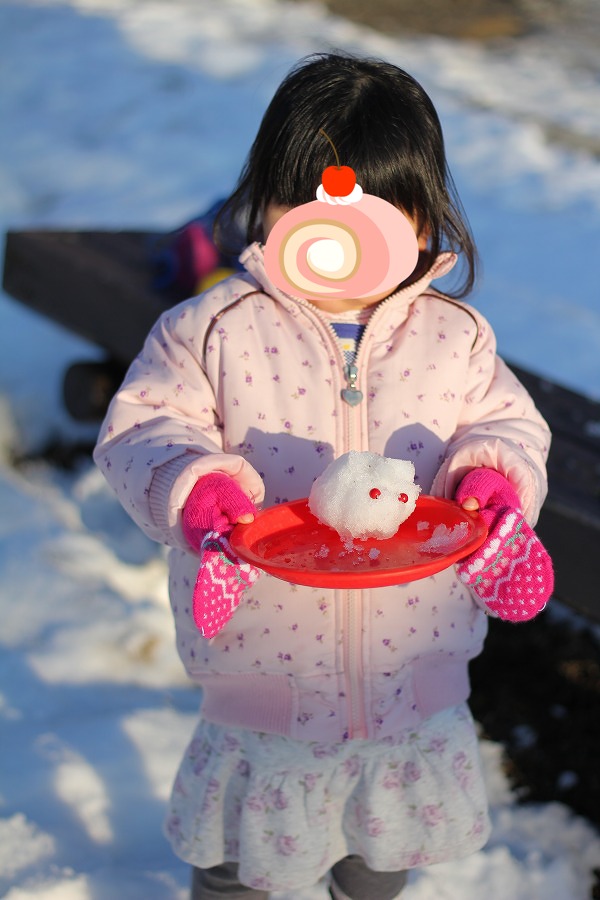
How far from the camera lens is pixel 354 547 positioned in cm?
132

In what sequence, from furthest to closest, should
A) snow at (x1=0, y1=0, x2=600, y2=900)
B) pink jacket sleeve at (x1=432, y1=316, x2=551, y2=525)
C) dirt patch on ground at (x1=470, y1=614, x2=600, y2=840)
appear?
1. dirt patch on ground at (x1=470, y1=614, x2=600, y2=840)
2. snow at (x1=0, y1=0, x2=600, y2=900)
3. pink jacket sleeve at (x1=432, y1=316, x2=551, y2=525)

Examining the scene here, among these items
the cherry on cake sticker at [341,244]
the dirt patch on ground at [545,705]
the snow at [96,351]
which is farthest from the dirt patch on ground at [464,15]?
the cherry on cake sticker at [341,244]

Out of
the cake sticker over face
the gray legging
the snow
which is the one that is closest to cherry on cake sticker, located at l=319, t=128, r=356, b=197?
the cake sticker over face

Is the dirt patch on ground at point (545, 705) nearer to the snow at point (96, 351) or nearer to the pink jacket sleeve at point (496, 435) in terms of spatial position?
the snow at point (96, 351)

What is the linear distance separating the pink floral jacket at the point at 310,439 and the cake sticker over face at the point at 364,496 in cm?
16

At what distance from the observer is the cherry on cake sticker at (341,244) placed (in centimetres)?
128

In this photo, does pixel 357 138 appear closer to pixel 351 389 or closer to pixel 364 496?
pixel 351 389

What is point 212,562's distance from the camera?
4.05 ft

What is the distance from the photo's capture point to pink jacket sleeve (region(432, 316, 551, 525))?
1.43 metres

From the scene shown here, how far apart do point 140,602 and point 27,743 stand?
1.73 feet

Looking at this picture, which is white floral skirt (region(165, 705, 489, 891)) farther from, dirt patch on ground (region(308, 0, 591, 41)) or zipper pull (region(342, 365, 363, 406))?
dirt patch on ground (region(308, 0, 591, 41))

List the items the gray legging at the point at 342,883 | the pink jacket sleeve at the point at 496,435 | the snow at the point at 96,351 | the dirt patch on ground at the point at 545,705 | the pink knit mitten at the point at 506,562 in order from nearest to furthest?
the pink knit mitten at the point at 506,562, the pink jacket sleeve at the point at 496,435, the gray legging at the point at 342,883, the snow at the point at 96,351, the dirt patch on ground at the point at 545,705

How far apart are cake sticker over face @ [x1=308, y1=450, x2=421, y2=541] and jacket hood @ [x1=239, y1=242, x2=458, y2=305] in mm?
273

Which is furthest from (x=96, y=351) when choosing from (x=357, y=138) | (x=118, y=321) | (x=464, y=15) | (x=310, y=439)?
(x=464, y=15)
